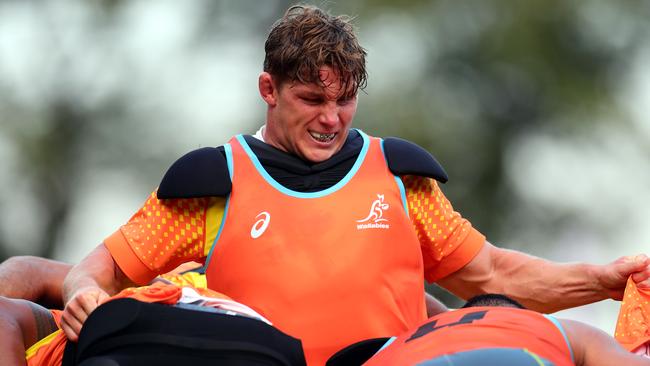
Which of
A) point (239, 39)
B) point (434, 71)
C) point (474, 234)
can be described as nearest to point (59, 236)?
point (239, 39)

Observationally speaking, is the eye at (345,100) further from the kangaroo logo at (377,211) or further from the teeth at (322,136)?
the kangaroo logo at (377,211)

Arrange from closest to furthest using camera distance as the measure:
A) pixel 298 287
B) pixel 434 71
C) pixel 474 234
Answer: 1. pixel 298 287
2. pixel 474 234
3. pixel 434 71

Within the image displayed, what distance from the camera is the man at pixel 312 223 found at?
161 inches

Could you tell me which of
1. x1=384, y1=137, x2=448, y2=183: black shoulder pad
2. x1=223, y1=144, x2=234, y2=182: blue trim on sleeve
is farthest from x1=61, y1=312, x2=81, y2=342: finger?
x1=384, y1=137, x2=448, y2=183: black shoulder pad

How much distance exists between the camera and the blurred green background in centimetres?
1211

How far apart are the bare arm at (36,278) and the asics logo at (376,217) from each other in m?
1.13

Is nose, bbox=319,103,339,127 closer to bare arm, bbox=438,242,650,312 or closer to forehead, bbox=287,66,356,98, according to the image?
forehead, bbox=287,66,356,98

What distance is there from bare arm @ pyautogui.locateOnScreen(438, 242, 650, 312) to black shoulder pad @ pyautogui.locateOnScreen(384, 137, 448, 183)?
338 mm

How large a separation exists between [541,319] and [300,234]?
888mm

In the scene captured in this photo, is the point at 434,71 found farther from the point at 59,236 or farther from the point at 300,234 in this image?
the point at 300,234

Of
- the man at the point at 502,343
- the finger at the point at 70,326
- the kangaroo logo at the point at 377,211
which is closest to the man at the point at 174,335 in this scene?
the finger at the point at 70,326

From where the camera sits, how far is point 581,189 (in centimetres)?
1212

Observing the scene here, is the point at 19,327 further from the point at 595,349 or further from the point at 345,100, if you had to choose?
the point at 595,349

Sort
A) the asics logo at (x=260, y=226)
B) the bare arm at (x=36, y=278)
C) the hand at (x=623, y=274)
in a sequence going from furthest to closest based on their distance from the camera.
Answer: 1. the bare arm at (x=36, y=278)
2. the hand at (x=623, y=274)
3. the asics logo at (x=260, y=226)
